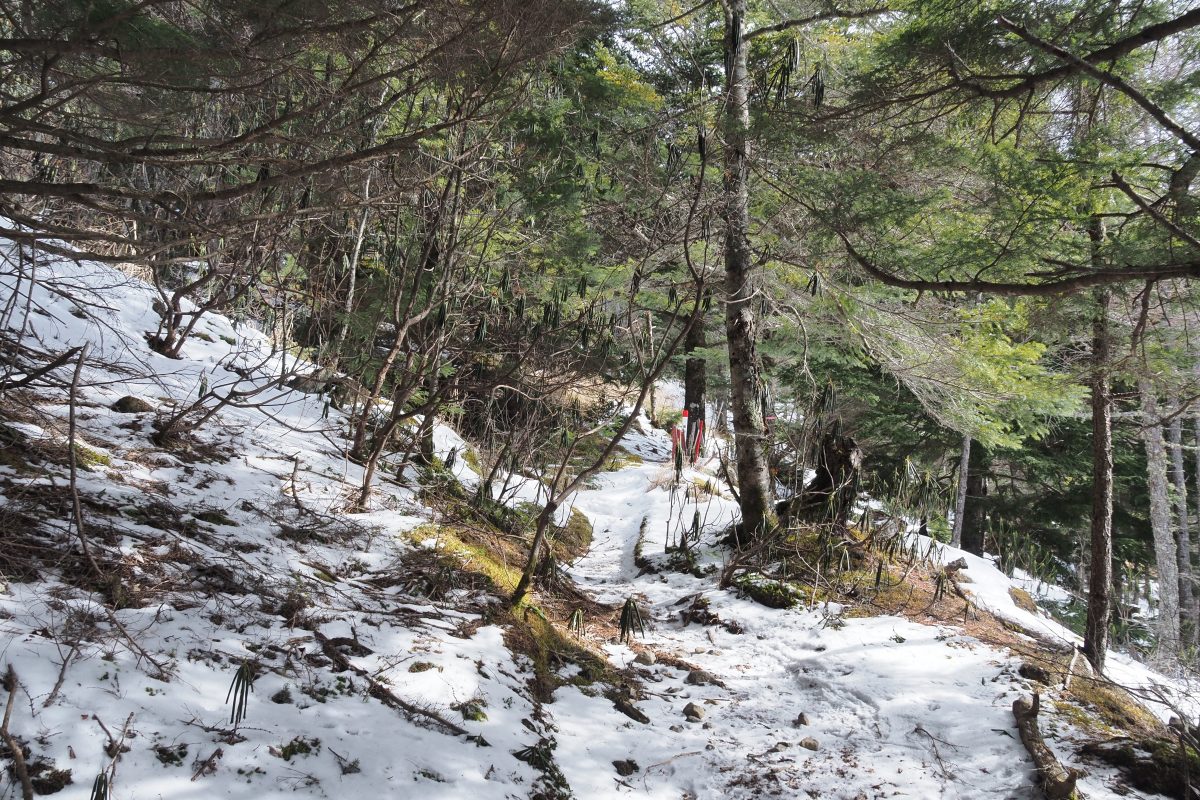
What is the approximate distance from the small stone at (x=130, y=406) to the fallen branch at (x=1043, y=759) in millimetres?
6775

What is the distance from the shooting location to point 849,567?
21.6 ft

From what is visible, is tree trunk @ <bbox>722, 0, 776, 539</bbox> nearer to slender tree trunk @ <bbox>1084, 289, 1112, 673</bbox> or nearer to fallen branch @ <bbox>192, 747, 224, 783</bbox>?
slender tree trunk @ <bbox>1084, 289, 1112, 673</bbox>

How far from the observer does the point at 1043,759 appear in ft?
11.7

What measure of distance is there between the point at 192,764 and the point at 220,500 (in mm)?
2485

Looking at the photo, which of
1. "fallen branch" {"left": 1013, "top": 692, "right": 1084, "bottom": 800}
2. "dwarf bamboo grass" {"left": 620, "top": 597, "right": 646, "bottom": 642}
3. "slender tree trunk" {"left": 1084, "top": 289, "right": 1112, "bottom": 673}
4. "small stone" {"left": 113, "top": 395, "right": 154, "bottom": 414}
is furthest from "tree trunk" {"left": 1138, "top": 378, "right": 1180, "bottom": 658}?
"small stone" {"left": 113, "top": 395, "right": 154, "bottom": 414}

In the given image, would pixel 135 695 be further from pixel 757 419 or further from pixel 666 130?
pixel 666 130

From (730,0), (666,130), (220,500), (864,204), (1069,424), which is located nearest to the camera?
(220,500)

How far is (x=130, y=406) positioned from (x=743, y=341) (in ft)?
19.8

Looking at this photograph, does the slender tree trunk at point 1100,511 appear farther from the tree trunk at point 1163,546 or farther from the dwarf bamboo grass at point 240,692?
the dwarf bamboo grass at point 240,692

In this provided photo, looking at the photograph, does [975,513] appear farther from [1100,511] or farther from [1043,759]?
[1043,759]

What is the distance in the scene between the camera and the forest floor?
2.47 metres

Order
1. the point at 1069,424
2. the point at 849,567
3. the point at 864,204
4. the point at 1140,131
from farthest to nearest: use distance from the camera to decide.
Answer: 1. the point at 1069,424
2. the point at 849,567
3. the point at 864,204
4. the point at 1140,131

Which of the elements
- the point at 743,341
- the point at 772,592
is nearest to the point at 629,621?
the point at 772,592

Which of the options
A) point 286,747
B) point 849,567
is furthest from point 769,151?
point 286,747
